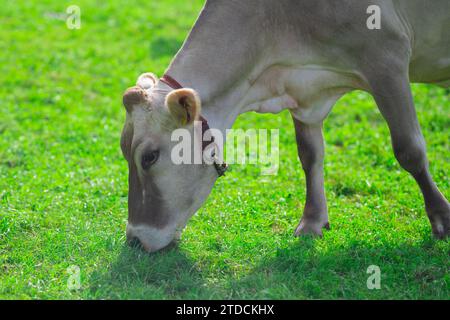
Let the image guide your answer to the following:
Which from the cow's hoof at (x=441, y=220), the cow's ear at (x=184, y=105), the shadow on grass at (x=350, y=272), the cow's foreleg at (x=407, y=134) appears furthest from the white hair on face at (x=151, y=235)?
the cow's hoof at (x=441, y=220)

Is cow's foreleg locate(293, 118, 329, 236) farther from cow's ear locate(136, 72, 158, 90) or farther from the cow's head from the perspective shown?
cow's ear locate(136, 72, 158, 90)

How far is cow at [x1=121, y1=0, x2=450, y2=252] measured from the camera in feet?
16.7

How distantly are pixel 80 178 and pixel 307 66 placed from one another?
2.65m

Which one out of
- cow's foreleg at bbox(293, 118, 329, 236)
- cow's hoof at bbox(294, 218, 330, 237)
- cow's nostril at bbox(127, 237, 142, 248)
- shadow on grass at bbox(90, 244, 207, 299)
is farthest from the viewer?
A: cow's foreleg at bbox(293, 118, 329, 236)

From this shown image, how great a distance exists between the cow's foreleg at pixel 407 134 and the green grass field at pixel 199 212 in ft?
0.67

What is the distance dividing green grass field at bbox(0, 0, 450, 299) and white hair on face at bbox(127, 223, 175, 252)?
0.08 m

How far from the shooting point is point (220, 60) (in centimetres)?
529

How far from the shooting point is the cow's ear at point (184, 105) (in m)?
4.82

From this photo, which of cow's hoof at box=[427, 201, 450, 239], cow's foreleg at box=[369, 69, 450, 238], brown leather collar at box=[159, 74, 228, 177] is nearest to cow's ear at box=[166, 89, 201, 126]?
brown leather collar at box=[159, 74, 228, 177]
